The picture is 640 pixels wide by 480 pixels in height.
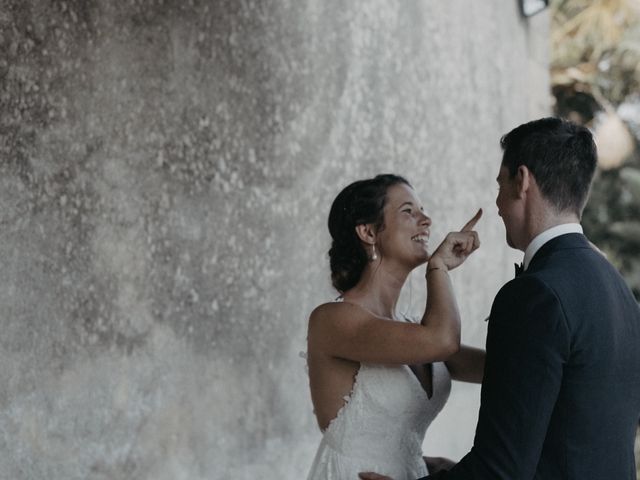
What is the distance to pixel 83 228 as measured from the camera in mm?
3258

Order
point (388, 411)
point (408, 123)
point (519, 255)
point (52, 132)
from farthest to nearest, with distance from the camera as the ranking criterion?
1. point (519, 255)
2. point (408, 123)
3. point (52, 132)
4. point (388, 411)

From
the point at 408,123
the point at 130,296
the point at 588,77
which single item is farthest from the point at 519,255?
the point at 588,77

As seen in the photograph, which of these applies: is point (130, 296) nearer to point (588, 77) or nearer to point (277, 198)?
point (277, 198)

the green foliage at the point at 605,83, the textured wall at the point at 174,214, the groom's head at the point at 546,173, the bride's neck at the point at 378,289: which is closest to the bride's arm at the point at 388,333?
the bride's neck at the point at 378,289

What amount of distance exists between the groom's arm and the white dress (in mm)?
694

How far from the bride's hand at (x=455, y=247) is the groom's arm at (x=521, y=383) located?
0.57 meters

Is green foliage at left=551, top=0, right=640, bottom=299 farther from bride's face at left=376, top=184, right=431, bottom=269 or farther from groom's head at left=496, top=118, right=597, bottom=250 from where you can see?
groom's head at left=496, top=118, right=597, bottom=250

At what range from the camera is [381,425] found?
2.75m

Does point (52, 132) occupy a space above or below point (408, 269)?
above

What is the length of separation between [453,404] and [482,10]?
2.82 m

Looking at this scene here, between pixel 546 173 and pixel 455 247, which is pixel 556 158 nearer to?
pixel 546 173

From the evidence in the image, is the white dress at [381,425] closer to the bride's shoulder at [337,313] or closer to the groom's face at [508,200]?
the bride's shoulder at [337,313]

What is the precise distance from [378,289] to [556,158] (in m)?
0.82

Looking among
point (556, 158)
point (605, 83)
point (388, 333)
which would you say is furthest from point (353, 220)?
point (605, 83)
